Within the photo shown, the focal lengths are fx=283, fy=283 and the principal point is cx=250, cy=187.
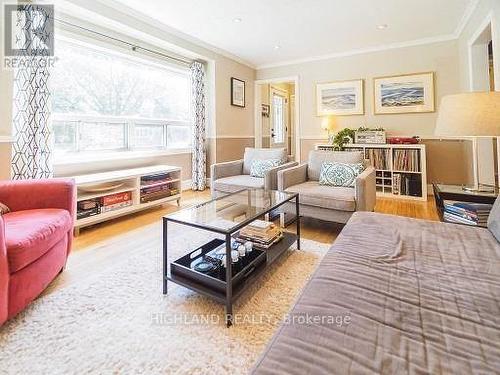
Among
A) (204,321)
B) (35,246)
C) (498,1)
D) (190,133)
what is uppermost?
(498,1)

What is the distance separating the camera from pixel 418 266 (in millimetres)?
1101

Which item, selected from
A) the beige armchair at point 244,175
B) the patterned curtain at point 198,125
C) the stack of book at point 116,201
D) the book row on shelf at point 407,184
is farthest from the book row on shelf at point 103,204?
the book row on shelf at point 407,184

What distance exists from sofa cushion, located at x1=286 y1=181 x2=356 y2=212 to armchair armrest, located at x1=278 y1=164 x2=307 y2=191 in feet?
0.27

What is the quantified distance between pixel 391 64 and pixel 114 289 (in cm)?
493

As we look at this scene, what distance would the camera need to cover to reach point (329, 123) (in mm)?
5023

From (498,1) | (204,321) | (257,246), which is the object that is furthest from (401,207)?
(204,321)

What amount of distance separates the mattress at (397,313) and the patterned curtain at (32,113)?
9.34 ft

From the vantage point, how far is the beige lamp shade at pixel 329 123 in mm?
5020

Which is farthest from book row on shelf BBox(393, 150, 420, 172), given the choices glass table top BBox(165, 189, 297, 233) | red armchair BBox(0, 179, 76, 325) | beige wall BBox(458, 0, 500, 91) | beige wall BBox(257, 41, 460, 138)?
red armchair BBox(0, 179, 76, 325)

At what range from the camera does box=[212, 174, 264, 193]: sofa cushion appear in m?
3.23

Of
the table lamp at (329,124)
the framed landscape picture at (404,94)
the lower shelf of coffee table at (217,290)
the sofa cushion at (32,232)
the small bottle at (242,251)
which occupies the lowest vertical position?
the lower shelf of coffee table at (217,290)

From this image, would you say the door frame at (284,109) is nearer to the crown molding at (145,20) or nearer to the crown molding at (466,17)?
the crown molding at (145,20)

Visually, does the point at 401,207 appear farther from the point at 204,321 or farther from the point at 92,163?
the point at 92,163

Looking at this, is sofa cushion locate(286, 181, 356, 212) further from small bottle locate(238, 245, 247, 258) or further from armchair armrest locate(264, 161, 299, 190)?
small bottle locate(238, 245, 247, 258)
